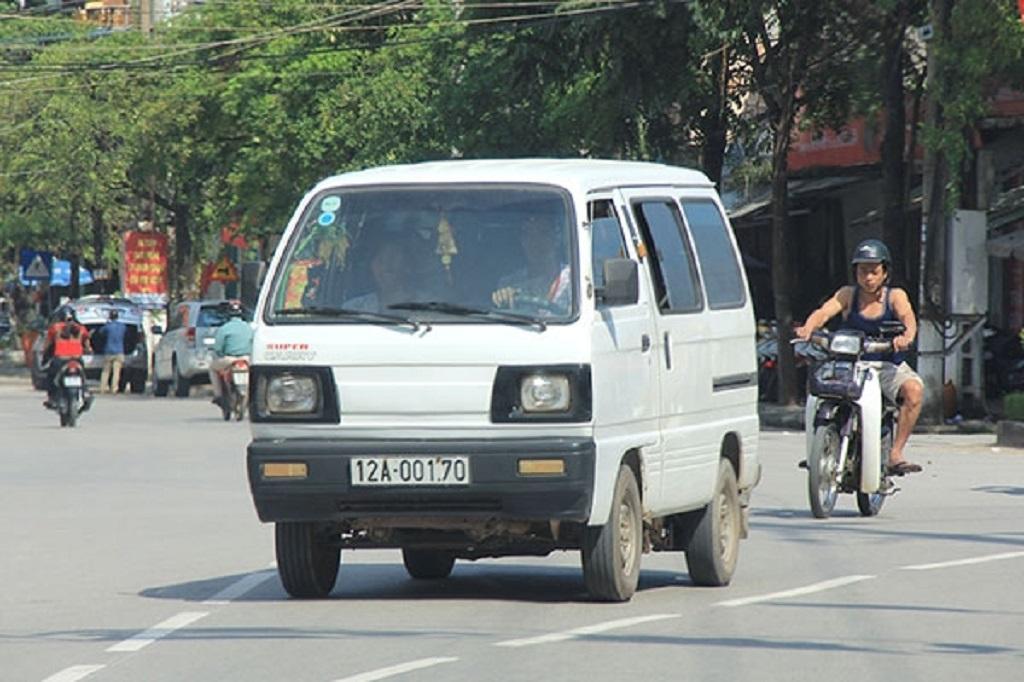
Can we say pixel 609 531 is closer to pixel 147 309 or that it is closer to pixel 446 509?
pixel 446 509

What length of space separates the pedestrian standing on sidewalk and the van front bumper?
37965mm

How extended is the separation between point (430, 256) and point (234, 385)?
2319 centimetres

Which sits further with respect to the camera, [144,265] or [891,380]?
[144,265]

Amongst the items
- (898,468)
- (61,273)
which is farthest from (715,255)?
(61,273)

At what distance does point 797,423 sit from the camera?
3303cm

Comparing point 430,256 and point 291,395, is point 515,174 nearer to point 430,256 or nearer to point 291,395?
point 430,256

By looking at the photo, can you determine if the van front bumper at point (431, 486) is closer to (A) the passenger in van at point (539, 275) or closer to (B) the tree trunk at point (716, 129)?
(A) the passenger in van at point (539, 275)

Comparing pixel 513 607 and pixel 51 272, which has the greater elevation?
pixel 51 272

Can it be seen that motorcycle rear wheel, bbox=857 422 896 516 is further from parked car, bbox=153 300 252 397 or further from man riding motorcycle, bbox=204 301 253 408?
parked car, bbox=153 300 252 397

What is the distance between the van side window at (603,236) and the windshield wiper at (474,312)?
430mm

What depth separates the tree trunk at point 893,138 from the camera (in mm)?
34625

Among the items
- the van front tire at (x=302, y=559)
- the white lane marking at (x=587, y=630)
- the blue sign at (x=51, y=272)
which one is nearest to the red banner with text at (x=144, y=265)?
the blue sign at (x=51, y=272)

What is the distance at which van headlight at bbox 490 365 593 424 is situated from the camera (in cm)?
1132

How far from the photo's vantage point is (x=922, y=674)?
9.44 meters
